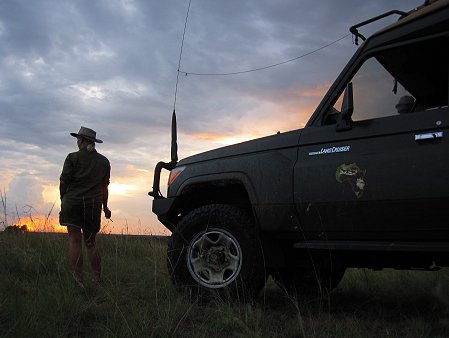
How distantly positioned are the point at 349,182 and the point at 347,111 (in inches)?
21.2

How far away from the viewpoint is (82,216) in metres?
5.77

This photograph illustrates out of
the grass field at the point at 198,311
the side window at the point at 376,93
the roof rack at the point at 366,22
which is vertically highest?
the roof rack at the point at 366,22

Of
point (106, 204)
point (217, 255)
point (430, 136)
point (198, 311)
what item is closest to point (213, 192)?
point (217, 255)

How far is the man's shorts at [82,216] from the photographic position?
18.6ft

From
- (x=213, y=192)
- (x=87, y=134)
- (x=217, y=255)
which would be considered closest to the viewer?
(x=217, y=255)

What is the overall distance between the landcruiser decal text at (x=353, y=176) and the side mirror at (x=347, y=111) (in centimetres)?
31

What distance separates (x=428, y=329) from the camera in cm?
367

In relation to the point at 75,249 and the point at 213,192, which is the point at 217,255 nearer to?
the point at 213,192

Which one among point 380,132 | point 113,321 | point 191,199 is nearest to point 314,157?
point 380,132

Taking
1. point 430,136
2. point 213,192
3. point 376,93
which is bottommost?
point 213,192

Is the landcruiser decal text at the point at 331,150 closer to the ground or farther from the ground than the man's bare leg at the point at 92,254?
farther from the ground

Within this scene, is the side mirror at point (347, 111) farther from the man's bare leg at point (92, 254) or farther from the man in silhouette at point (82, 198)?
the man's bare leg at point (92, 254)

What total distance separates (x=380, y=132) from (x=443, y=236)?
861 mm

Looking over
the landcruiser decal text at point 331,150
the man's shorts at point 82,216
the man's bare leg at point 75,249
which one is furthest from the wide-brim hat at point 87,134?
the landcruiser decal text at point 331,150
